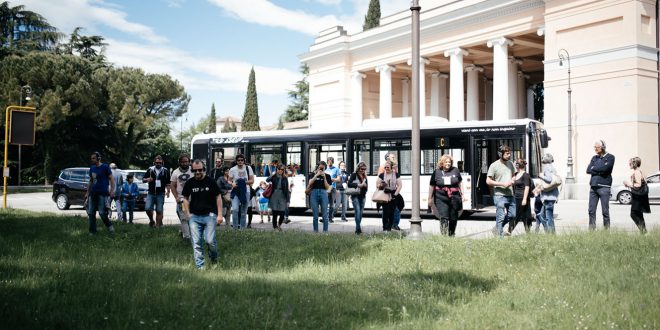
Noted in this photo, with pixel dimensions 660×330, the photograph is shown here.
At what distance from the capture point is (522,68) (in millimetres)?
47812

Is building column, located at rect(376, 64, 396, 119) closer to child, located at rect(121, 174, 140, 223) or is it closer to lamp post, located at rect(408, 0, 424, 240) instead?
child, located at rect(121, 174, 140, 223)

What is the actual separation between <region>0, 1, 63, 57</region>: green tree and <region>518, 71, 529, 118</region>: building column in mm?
40703

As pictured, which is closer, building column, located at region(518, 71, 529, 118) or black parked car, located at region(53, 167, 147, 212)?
black parked car, located at region(53, 167, 147, 212)

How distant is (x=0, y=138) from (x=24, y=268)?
1792 inches

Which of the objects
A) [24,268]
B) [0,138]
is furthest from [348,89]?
[24,268]

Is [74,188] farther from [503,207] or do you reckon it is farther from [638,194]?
[638,194]

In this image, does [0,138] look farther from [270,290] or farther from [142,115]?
[270,290]

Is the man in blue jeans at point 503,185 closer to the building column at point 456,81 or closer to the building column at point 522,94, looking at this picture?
the building column at point 456,81

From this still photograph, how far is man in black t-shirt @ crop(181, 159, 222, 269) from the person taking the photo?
9.02m

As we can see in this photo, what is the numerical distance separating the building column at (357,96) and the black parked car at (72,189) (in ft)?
94.1

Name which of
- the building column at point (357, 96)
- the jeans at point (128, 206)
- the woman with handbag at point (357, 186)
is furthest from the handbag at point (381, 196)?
the building column at point (357, 96)

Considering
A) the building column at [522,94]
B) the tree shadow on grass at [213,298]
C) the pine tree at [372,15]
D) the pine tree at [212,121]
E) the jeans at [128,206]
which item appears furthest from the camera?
the pine tree at [212,121]

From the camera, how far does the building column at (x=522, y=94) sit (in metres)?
46.3

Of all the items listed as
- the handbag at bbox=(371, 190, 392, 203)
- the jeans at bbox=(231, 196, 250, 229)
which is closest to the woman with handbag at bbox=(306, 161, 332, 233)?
the handbag at bbox=(371, 190, 392, 203)
